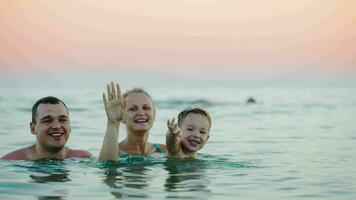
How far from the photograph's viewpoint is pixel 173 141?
29.6ft

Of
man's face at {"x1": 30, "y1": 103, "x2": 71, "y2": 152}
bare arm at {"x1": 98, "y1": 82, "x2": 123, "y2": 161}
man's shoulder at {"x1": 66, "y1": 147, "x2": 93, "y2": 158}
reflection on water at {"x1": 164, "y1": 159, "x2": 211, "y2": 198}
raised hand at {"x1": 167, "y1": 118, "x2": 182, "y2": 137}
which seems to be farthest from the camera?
man's shoulder at {"x1": 66, "y1": 147, "x2": 93, "y2": 158}

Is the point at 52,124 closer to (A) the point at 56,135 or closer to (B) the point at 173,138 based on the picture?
(A) the point at 56,135

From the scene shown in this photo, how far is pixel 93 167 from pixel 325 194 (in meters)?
3.32

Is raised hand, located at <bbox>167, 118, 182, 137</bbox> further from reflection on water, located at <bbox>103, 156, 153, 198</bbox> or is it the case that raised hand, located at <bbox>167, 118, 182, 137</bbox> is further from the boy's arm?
reflection on water, located at <bbox>103, 156, 153, 198</bbox>

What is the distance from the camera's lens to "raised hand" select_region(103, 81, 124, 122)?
26.5 feet

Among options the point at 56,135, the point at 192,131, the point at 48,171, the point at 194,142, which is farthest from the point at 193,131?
the point at 48,171

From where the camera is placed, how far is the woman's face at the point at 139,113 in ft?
33.6

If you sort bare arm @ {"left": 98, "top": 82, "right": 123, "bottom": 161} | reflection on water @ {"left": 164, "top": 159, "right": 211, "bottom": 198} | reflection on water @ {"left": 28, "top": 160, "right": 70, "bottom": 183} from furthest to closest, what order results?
1. reflection on water @ {"left": 28, "top": 160, "right": 70, "bottom": 183}
2. bare arm @ {"left": 98, "top": 82, "right": 123, "bottom": 161}
3. reflection on water @ {"left": 164, "top": 159, "right": 211, "bottom": 198}

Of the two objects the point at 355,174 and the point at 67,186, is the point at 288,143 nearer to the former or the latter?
the point at 355,174

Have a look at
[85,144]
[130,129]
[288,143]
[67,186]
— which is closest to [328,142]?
[288,143]

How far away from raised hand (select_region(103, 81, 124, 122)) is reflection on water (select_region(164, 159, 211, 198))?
3.29ft

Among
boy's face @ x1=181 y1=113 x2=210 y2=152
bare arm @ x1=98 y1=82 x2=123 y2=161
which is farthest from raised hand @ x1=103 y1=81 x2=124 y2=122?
boy's face @ x1=181 y1=113 x2=210 y2=152

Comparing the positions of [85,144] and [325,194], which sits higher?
[85,144]

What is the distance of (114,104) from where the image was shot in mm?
8094
